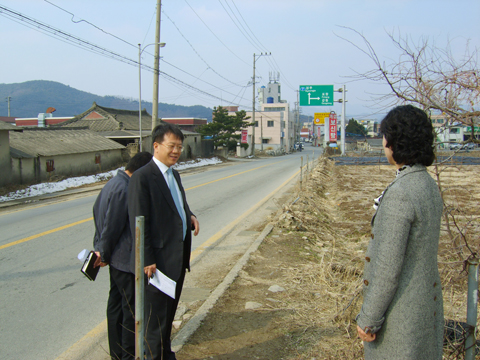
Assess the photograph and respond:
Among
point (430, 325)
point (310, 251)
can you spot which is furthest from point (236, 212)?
point (430, 325)

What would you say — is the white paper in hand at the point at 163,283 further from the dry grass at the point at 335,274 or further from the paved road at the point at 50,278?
the paved road at the point at 50,278

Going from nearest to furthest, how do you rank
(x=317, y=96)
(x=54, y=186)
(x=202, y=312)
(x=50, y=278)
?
1. (x=202, y=312)
2. (x=50, y=278)
3. (x=54, y=186)
4. (x=317, y=96)

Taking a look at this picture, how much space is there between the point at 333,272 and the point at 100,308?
111 inches

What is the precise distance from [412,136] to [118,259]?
2.28 metres

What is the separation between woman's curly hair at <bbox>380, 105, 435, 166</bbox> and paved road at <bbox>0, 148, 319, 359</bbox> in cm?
336

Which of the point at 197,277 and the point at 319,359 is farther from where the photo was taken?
the point at 197,277

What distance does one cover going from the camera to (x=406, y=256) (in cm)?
183

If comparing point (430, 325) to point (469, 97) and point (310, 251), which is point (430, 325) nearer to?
point (469, 97)

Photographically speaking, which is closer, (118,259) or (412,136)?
(412,136)

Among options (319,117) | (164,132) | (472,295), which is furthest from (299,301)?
(319,117)

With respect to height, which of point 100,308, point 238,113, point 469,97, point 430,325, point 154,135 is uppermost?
point 238,113

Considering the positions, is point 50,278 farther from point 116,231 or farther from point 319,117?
point 319,117

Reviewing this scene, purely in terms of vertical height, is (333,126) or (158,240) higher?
(333,126)

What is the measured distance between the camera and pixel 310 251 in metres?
6.13
